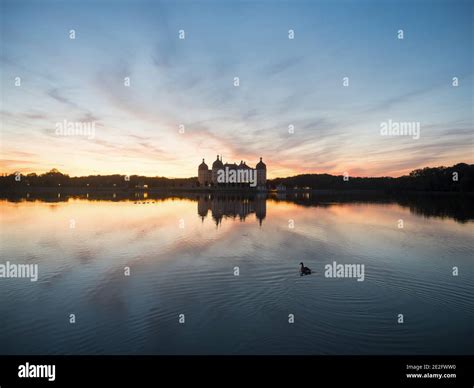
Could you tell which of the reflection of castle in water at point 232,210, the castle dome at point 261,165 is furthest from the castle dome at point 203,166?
the reflection of castle in water at point 232,210

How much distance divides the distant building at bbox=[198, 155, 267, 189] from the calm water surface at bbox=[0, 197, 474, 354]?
433 ft

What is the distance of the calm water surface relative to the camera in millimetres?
8133

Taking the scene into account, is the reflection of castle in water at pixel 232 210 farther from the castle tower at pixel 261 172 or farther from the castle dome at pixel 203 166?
the castle dome at pixel 203 166

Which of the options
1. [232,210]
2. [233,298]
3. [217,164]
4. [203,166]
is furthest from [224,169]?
[233,298]

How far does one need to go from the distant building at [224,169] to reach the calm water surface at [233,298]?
132085 millimetres

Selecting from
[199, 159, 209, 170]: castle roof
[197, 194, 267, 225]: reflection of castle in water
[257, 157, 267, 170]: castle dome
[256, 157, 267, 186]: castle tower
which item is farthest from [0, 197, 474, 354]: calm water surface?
[199, 159, 209, 170]: castle roof

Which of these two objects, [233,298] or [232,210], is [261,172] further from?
[233,298]

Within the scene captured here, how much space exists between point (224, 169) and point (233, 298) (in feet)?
490

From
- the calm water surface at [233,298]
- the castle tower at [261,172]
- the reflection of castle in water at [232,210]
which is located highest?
the castle tower at [261,172]

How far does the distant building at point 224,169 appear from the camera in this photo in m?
156

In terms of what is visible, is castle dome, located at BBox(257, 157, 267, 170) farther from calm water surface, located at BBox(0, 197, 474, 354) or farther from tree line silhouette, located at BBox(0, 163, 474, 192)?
calm water surface, located at BBox(0, 197, 474, 354)

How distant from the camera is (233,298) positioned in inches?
430

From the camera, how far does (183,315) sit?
9617 mm
